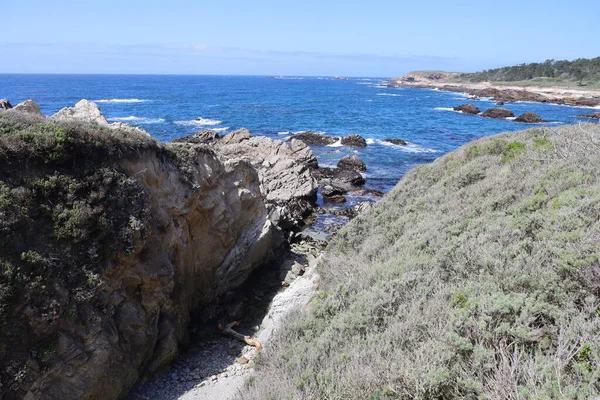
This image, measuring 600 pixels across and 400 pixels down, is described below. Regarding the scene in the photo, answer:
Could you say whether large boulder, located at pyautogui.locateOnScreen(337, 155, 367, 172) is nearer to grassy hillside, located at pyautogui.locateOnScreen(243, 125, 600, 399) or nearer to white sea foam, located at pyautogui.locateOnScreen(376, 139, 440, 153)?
white sea foam, located at pyautogui.locateOnScreen(376, 139, 440, 153)

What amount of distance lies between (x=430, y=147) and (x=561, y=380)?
131 feet

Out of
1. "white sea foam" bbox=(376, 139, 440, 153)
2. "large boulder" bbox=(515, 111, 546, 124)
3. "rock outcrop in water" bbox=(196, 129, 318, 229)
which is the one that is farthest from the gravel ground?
"large boulder" bbox=(515, 111, 546, 124)

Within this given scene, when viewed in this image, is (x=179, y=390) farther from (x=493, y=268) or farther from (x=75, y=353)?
(x=493, y=268)

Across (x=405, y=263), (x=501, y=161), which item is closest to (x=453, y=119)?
(x=501, y=161)

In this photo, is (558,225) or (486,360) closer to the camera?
(486,360)

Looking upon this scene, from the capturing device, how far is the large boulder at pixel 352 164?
3328cm

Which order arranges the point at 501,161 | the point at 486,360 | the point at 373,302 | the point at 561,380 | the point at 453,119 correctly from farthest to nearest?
the point at 453,119 < the point at 501,161 < the point at 373,302 < the point at 486,360 < the point at 561,380

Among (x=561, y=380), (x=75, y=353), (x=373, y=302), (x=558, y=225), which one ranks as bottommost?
(x=75, y=353)

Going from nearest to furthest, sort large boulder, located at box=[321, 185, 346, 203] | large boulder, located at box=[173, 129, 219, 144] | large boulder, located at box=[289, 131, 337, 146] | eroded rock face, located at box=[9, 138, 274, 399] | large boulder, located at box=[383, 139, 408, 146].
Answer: eroded rock face, located at box=[9, 138, 274, 399] → large boulder, located at box=[321, 185, 346, 203] → large boulder, located at box=[173, 129, 219, 144] → large boulder, located at box=[289, 131, 337, 146] → large boulder, located at box=[383, 139, 408, 146]

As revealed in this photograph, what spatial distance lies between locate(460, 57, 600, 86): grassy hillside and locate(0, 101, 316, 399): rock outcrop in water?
114 meters

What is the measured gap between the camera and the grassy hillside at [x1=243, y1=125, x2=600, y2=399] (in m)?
5.10

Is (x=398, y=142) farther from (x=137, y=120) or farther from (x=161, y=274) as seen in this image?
(x=161, y=274)

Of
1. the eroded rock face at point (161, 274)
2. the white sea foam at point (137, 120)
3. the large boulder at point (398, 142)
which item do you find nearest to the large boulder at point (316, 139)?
the large boulder at point (398, 142)

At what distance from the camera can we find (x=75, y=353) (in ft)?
29.1
